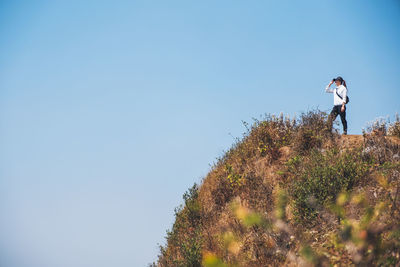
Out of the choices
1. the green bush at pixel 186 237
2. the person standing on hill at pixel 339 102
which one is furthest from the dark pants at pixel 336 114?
the green bush at pixel 186 237

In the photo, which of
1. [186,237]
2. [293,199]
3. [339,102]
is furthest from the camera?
[339,102]

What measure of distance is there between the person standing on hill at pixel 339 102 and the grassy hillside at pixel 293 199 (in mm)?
360

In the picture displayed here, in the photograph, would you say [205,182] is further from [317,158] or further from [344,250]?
[344,250]

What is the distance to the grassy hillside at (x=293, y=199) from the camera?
509 centimetres

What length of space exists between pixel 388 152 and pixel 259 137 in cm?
383

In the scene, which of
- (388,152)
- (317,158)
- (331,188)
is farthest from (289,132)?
(331,188)

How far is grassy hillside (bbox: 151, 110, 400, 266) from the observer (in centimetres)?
509

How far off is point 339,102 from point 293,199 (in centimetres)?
486

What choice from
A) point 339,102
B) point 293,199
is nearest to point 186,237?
point 293,199

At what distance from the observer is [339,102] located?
10570 mm

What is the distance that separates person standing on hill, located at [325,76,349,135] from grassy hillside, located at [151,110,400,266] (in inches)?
14.2

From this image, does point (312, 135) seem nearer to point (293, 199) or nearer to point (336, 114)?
point (336, 114)

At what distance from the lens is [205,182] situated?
35.4ft

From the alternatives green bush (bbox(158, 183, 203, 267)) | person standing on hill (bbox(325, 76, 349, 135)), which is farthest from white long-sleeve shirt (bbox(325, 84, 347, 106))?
green bush (bbox(158, 183, 203, 267))
